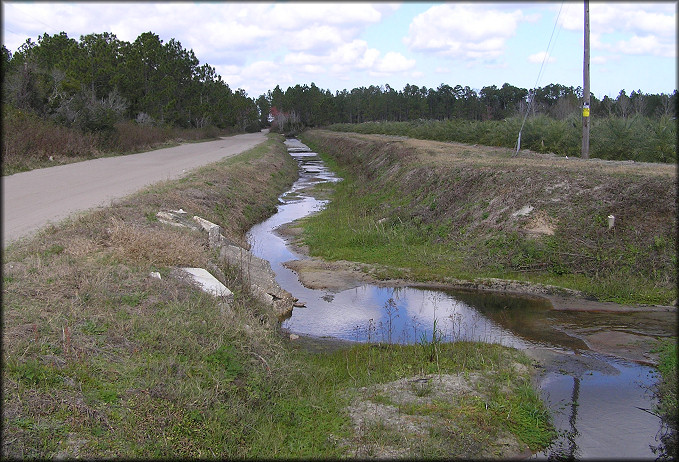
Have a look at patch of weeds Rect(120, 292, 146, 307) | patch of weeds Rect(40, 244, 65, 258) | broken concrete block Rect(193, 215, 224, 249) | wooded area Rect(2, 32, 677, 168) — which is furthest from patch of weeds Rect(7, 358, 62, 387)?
wooded area Rect(2, 32, 677, 168)

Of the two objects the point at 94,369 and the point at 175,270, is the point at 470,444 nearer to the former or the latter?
the point at 94,369

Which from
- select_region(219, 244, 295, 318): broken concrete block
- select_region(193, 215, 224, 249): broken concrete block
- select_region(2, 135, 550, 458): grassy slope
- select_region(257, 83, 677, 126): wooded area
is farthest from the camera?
select_region(257, 83, 677, 126): wooded area

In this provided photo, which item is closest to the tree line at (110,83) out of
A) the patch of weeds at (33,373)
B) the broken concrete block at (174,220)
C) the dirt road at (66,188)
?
the dirt road at (66,188)

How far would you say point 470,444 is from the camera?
219 inches

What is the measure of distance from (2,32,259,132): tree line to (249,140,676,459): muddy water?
71.0ft

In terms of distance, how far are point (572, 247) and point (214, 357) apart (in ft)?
29.8

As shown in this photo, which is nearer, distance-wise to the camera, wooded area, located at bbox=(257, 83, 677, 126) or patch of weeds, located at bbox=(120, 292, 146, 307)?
patch of weeds, located at bbox=(120, 292, 146, 307)

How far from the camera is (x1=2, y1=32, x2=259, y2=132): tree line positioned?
1142 inches

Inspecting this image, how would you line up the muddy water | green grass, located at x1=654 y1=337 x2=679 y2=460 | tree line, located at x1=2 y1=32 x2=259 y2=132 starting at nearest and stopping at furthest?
green grass, located at x1=654 y1=337 x2=679 y2=460
the muddy water
tree line, located at x1=2 y1=32 x2=259 y2=132

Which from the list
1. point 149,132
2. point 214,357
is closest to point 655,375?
point 214,357

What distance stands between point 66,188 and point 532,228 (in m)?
13.3

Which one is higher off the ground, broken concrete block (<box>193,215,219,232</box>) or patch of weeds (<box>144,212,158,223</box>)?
patch of weeds (<box>144,212,158,223</box>)

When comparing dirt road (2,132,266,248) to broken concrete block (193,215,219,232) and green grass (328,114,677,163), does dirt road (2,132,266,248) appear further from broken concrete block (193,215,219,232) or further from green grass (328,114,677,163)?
green grass (328,114,677,163)

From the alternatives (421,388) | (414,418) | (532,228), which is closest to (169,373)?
(414,418)
